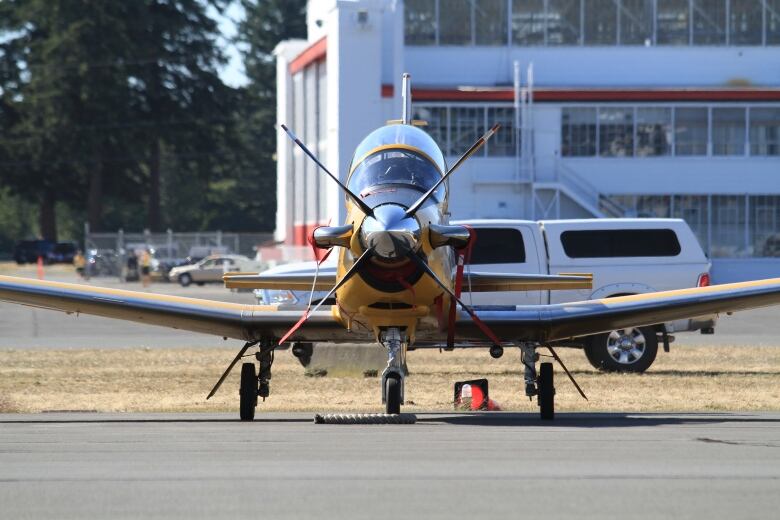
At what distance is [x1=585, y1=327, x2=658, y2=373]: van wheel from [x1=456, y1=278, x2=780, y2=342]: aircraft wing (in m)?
5.67

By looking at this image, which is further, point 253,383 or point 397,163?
point 253,383

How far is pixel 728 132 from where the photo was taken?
5322 centimetres

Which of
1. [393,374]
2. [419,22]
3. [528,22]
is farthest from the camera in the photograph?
[528,22]

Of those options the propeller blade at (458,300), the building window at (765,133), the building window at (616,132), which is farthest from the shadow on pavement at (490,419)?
the building window at (765,133)

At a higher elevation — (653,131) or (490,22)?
(490,22)

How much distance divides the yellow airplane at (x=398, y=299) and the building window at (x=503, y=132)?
36370 mm

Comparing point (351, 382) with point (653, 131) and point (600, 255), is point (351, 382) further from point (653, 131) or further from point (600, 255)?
point (653, 131)

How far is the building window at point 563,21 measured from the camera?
53.8 metres

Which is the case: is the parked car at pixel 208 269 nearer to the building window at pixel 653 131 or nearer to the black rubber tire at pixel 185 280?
the black rubber tire at pixel 185 280

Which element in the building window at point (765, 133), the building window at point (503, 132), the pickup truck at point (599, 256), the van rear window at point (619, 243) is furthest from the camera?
the building window at point (765, 133)

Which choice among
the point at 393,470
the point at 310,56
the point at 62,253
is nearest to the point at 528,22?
the point at 310,56

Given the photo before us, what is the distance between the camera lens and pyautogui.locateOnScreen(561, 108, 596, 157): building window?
5238 cm

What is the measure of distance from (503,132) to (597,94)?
3.58 m

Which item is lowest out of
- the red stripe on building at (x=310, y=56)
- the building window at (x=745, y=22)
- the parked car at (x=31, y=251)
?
the parked car at (x=31, y=251)
